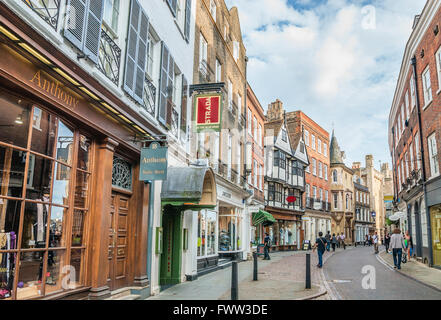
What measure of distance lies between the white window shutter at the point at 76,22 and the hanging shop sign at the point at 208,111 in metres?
5.91

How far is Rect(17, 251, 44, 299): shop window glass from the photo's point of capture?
5484 millimetres

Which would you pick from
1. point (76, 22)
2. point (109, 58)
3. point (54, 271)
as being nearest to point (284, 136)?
point (109, 58)

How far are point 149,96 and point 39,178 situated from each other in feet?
13.8

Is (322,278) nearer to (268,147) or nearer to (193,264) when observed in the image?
(193,264)

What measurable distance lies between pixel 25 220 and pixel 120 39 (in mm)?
4338

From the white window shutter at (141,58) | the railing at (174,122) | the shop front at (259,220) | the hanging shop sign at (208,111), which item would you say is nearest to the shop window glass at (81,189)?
the white window shutter at (141,58)

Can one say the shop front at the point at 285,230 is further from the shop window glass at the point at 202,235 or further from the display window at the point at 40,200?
the display window at the point at 40,200

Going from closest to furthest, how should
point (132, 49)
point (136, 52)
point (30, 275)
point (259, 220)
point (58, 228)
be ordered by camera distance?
1. point (30, 275)
2. point (58, 228)
3. point (132, 49)
4. point (136, 52)
5. point (259, 220)

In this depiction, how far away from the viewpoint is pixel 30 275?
5.68m

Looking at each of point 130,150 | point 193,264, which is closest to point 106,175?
point 130,150

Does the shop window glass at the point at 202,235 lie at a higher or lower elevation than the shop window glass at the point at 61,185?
lower

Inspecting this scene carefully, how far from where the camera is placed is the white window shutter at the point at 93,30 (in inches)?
260

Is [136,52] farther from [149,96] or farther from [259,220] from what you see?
[259,220]

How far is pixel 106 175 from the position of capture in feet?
24.5
